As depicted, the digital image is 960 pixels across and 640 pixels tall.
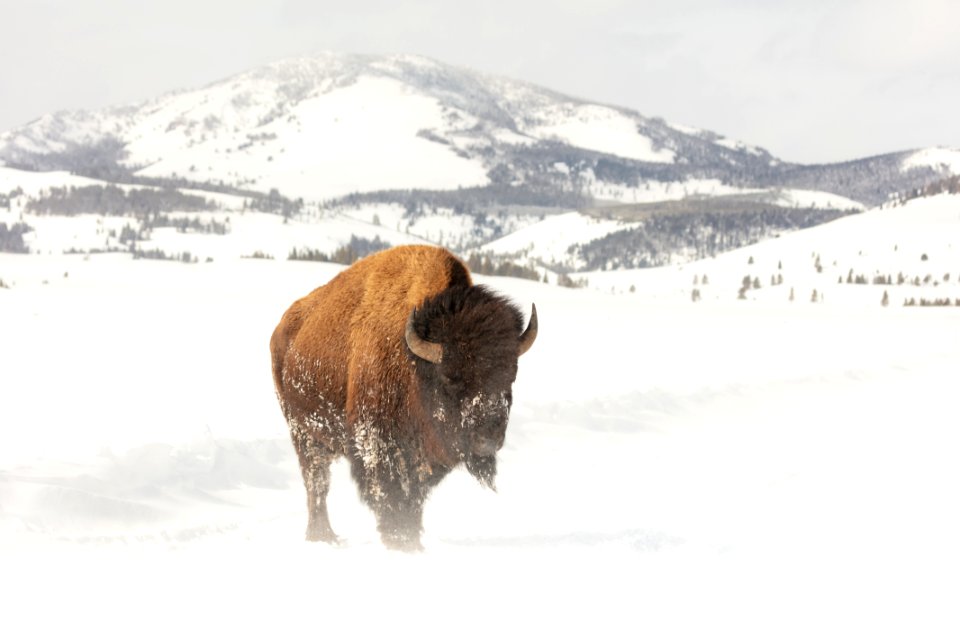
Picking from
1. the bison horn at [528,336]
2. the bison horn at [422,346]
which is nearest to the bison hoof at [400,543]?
the bison horn at [422,346]

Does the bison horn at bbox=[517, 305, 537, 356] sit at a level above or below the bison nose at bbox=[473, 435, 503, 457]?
above

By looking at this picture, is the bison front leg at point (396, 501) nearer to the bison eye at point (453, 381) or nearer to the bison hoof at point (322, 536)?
the bison eye at point (453, 381)

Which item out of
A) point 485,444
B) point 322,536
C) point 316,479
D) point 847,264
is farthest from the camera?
point 847,264

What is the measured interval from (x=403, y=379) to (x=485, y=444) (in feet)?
2.88

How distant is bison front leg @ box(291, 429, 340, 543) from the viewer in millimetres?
7398

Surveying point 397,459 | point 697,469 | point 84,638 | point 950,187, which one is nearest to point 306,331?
point 397,459

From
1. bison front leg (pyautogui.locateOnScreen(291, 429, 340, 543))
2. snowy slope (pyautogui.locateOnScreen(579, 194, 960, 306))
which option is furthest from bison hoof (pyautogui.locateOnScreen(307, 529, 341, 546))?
snowy slope (pyautogui.locateOnScreen(579, 194, 960, 306))

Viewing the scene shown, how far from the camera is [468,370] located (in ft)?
19.2

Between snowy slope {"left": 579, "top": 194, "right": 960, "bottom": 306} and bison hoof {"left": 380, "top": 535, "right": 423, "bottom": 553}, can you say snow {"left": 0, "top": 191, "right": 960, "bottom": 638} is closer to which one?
bison hoof {"left": 380, "top": 535, "right": 423, "bottom": 553}

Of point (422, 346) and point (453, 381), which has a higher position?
point (422, 346)

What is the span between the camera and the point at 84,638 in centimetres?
464

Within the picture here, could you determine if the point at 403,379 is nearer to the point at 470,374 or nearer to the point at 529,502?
the point at 470,374

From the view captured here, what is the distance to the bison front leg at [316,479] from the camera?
24.3 feet

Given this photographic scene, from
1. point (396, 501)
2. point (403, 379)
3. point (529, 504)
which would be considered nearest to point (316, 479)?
point (396, 501)
